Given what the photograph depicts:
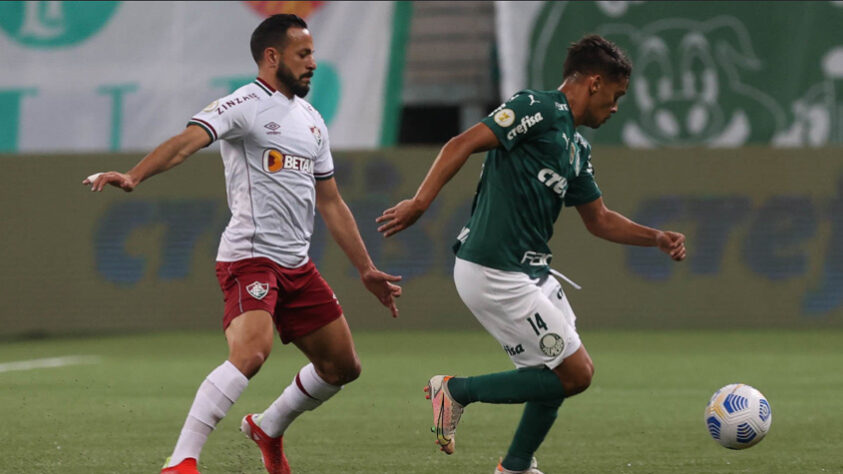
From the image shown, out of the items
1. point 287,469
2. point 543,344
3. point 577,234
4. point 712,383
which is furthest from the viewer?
point 577,234

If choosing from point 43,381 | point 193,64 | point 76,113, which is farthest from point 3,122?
point 43,381

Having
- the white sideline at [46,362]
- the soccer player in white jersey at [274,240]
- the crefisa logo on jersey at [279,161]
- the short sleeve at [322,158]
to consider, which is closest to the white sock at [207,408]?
the soccer player in white jersey at [274,240]

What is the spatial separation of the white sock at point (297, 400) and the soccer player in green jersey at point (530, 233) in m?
0.65

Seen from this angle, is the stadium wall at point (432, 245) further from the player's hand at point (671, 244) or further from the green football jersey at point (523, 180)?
the green football jersey at point (523, 180)

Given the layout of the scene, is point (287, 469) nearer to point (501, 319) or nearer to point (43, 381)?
point (501, 319)

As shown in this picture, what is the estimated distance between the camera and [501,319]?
612 cm

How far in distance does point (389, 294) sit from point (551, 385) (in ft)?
3.31

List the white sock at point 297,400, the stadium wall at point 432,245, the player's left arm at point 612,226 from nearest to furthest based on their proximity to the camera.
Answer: the white sock at point 297,400
the player's left arm at point 612,226
the stadium wall at point 432,245

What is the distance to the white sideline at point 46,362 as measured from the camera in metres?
12.6

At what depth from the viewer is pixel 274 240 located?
6242 mm

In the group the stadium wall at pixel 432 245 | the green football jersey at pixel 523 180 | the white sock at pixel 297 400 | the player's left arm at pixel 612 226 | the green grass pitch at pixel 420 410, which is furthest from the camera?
the stadium wall at pixel 432 245

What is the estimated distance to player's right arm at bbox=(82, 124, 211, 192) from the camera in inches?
214

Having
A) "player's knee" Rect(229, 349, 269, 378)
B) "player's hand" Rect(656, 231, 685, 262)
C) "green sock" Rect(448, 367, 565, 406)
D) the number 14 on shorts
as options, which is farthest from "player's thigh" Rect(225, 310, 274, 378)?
"player's hand" Rect(656, 231, 685, 262)

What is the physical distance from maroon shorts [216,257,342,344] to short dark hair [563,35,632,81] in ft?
5.24
